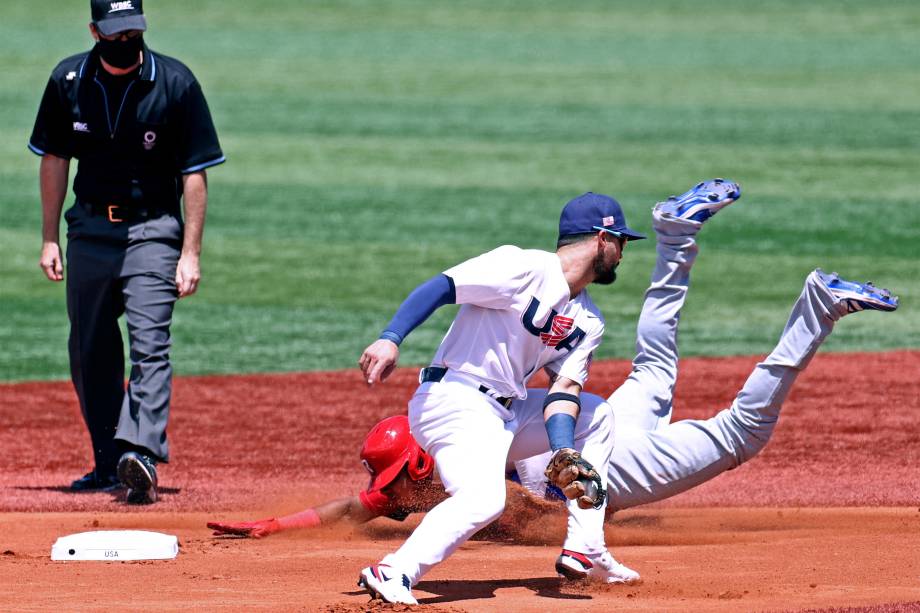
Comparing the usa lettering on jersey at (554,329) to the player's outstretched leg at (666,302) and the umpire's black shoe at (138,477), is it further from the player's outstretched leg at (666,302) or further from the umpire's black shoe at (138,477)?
the umpire's black shoe at (138,477)

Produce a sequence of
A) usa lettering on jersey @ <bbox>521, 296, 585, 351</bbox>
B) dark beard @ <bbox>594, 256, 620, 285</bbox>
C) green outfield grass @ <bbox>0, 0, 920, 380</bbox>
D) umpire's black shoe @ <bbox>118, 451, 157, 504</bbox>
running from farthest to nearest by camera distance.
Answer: green outfield grass @ <bbox>0, 0, 920, 380</bbox>
umpire's black shoe @ <bbox>118, 451, 157, 504</bbox>
dark beard @ <bbox>594, 256, 620, 285</bbox>
usa lettering on jersey @ <bbox>521, 296, 585, 351</bbox>

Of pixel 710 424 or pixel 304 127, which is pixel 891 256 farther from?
pixel 304 127

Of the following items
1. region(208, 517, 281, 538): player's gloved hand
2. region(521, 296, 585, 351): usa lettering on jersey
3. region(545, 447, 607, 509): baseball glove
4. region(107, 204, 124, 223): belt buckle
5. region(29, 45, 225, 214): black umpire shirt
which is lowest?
region(208, 517, 281, 538): player's gloved hand

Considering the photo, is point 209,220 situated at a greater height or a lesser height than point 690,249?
lesser

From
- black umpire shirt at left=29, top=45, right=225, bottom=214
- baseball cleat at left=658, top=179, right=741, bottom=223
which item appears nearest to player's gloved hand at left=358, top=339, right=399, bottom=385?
black umpire shirt at left=29, top=45, right=225, bottom=214

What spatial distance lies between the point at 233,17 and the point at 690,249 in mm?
32180

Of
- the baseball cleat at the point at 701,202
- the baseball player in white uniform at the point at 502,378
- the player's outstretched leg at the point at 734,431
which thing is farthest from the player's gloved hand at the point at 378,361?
the baseball cleat at the point at 701,202

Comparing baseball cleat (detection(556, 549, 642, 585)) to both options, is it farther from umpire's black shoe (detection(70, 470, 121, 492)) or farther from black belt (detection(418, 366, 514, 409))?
umpire's black shoe (detection(70, 470, 121, 492))

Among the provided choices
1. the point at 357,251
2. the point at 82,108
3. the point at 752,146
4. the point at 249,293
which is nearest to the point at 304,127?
the point at 752,146

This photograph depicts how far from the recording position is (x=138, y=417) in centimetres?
701

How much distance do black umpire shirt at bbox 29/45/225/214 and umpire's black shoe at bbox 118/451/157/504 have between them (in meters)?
1.11

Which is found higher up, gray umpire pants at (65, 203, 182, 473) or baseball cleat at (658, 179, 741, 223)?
baseball cleat at (658, 179, 741, 223)

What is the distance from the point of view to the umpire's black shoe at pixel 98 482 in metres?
7.45

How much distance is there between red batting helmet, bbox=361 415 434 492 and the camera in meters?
6.39
